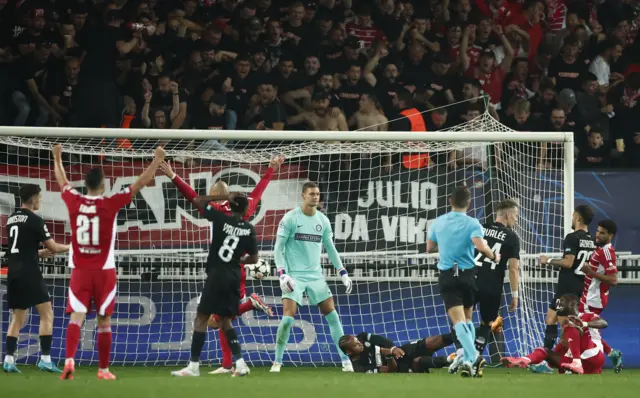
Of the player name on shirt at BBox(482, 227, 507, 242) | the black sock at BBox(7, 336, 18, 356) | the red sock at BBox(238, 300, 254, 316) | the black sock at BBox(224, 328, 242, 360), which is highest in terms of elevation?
the player name on shirt at BBox(482, 227, 507, 242)

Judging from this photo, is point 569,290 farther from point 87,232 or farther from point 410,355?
point 87,232

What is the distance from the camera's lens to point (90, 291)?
10.1 metres

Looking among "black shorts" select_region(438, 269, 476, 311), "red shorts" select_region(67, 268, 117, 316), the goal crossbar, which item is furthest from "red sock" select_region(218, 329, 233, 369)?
"black shorts" select_region(438, 269, 476, 311)

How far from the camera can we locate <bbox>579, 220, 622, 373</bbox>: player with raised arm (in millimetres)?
12602

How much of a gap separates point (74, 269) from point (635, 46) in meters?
10.8

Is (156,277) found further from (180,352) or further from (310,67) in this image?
(310,67)

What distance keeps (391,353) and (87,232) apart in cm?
349

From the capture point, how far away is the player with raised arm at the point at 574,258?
12539 mm

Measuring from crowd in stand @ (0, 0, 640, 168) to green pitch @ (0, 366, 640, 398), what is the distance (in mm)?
4288

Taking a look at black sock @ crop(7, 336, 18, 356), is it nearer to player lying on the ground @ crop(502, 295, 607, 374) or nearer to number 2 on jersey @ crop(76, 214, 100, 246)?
number 2 on jersey @ crop(76, 214, 100, 246)

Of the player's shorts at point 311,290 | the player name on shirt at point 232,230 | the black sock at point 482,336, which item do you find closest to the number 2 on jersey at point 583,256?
the black sock at point 482,336

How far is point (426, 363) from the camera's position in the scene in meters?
11.8

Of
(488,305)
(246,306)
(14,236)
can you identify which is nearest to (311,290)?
(246,306)

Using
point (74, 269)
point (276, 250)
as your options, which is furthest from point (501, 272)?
point (74, 269)
